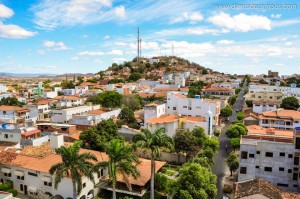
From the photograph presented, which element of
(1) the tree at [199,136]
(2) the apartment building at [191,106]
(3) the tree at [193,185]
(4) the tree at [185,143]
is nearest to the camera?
(3) the tree at [193,185]

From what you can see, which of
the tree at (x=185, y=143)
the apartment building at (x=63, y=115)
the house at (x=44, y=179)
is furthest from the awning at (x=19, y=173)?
the apartment building at (x=63, y=115)

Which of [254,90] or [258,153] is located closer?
[258,153]

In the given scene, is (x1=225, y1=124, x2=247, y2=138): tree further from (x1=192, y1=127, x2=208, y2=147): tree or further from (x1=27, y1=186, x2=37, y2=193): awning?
(x1=27, y1=186, x2=37, y2=193): awning

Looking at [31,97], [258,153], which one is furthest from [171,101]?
[31,97]

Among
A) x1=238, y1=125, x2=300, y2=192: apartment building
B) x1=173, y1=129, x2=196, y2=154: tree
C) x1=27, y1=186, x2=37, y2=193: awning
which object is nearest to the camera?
x1=27, y1=186, x2=37, y2=193: awning

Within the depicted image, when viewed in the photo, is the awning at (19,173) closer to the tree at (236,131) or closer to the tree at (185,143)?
the tree at (185,143)

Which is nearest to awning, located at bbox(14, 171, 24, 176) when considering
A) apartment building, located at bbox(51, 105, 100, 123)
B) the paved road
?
the paved road

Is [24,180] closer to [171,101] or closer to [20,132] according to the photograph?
[20,132]
